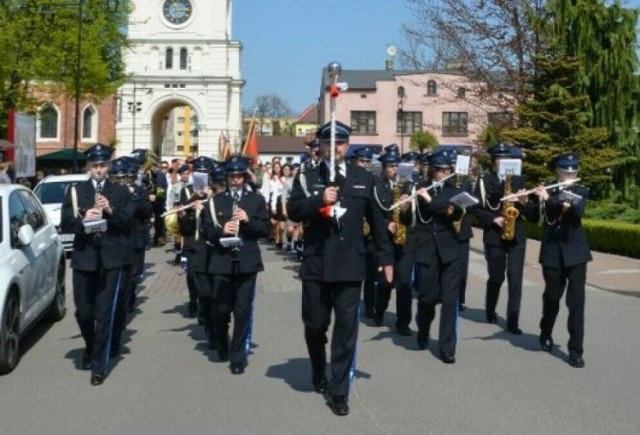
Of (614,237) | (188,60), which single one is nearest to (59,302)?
(614,237)

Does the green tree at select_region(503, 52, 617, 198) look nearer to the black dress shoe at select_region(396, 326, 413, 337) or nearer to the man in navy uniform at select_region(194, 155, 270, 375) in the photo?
the black dress shoe at select_region(396, 326, 413, 337)

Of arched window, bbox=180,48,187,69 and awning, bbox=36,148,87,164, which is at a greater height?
arched window, bbox=180,48,187,69

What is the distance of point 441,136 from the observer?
72.2 m

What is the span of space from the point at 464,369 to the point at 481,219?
2.67 meters

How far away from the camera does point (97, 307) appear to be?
Answer: 7723 mm

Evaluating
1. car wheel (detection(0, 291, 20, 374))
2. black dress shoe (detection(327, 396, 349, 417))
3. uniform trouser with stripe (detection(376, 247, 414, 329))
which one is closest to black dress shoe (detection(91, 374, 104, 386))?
car wheel (detection(0, 291, 20, 374))

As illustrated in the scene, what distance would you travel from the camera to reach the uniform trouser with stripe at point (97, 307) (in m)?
7.58

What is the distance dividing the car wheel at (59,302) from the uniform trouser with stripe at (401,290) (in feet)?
12.4

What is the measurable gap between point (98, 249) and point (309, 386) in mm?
2165

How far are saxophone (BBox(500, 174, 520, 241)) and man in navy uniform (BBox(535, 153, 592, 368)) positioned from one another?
3.43 feet

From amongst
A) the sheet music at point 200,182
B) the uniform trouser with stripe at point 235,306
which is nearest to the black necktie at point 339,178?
the uniform trouser with stripe at point 235,306

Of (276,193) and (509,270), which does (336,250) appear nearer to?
(509,270)

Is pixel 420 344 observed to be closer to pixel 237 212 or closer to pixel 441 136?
pixel 237 212

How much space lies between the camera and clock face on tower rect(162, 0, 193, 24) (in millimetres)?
93500
